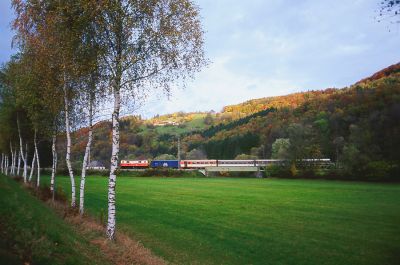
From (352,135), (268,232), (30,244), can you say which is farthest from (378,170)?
(30,244)

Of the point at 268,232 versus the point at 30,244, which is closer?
the point at 30,244

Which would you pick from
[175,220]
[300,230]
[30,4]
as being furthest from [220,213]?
[30,4]

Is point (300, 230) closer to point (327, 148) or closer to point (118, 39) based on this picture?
point (118, 39)

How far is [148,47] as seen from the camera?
17672 millimetres

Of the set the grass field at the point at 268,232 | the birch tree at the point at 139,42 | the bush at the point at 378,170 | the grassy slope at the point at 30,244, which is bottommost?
the grass field at the point at 268,232

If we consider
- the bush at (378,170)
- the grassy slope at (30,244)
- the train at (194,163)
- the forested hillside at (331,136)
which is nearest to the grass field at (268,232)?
the grassy slope at (30,244)

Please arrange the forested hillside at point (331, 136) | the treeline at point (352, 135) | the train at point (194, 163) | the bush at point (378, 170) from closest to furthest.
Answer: the bush at point (378, 170) → the treeline at point (352, 135) → the forested hillside at point (331, 136) → the train at point (194, 163)

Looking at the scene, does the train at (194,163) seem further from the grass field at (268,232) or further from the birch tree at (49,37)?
the birch tree at (49,37)

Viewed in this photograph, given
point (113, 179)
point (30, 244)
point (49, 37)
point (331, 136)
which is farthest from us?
point (331, 136)

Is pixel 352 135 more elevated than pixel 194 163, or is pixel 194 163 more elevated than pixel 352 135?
pixel 352 135

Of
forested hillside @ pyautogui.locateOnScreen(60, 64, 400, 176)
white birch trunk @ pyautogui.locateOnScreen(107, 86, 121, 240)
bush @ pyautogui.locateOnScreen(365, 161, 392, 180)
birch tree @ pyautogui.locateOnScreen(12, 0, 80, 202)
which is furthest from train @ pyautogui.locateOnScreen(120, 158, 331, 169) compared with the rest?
white birch trunk @ pyautogui.locateOnScreen(107, 86, 121, 240)

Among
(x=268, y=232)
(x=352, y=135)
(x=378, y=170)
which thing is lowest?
(x=268, y=232)

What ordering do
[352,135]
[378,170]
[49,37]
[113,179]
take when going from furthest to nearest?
[352,135], [378,170], [49,37], [113,179]

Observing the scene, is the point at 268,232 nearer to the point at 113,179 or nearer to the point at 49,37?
the point at 113,179
